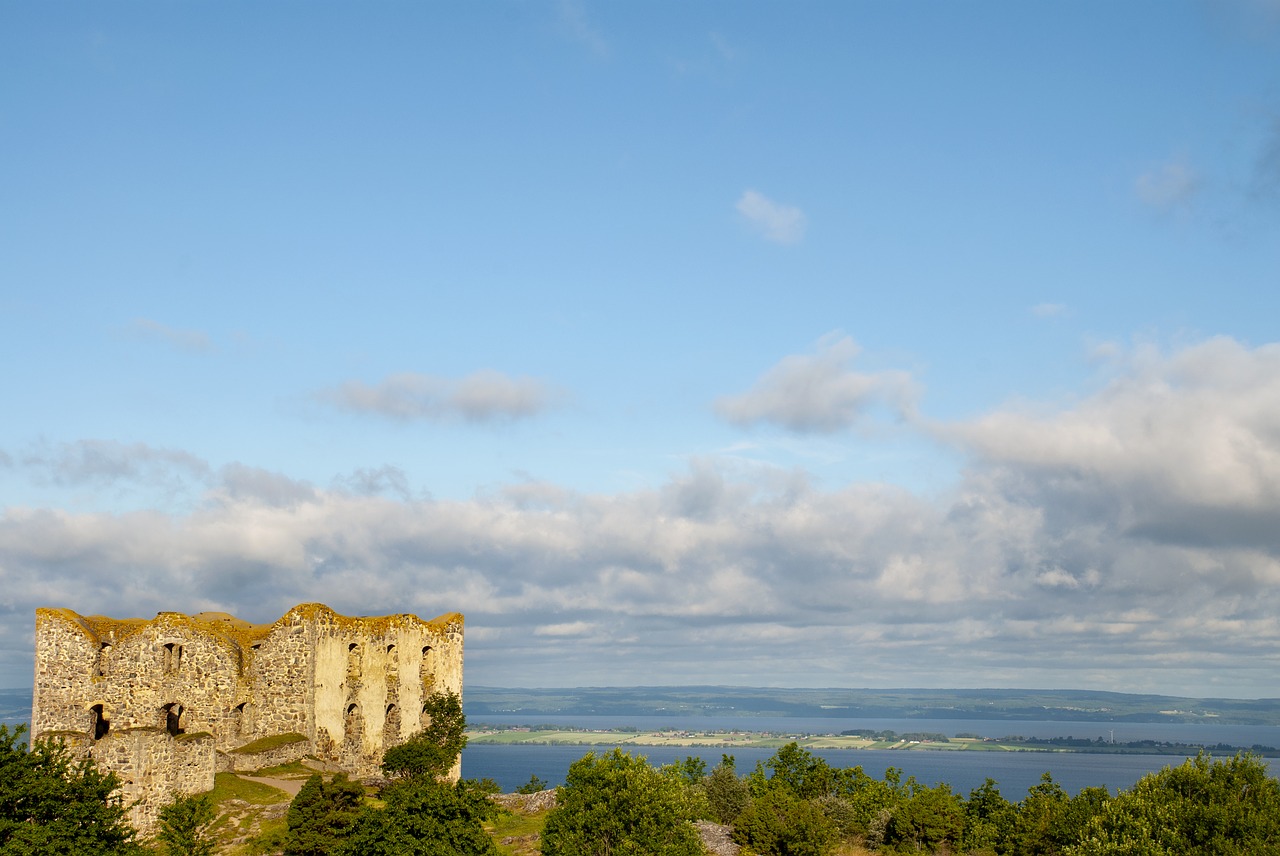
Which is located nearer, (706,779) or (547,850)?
(547,850)

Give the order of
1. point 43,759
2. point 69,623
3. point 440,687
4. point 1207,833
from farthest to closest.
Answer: point 440,687
point 69,623
point 1207,833
point 43,759

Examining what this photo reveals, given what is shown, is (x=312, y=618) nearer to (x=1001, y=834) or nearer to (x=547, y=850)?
(x=547, y=850)

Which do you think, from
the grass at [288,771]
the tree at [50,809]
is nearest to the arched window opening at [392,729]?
the grass at [288,771]

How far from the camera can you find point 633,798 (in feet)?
145

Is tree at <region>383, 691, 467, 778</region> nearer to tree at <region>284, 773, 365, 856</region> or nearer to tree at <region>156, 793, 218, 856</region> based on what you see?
tree at <region>284, 773, 365, 856</region>

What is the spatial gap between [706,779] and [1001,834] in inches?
916

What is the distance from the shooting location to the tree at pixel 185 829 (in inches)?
1639

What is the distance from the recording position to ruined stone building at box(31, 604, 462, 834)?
166 ft

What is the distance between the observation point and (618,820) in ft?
144

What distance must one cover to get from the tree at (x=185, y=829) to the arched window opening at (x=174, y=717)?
10262mm

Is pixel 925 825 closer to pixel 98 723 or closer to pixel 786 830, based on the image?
pixel 786 830

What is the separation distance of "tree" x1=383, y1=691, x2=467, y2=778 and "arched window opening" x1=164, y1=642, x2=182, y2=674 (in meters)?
12.1

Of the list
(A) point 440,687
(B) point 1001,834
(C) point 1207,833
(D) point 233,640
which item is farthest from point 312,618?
(C) point 1207,833

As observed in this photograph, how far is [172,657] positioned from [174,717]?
11.5ft
